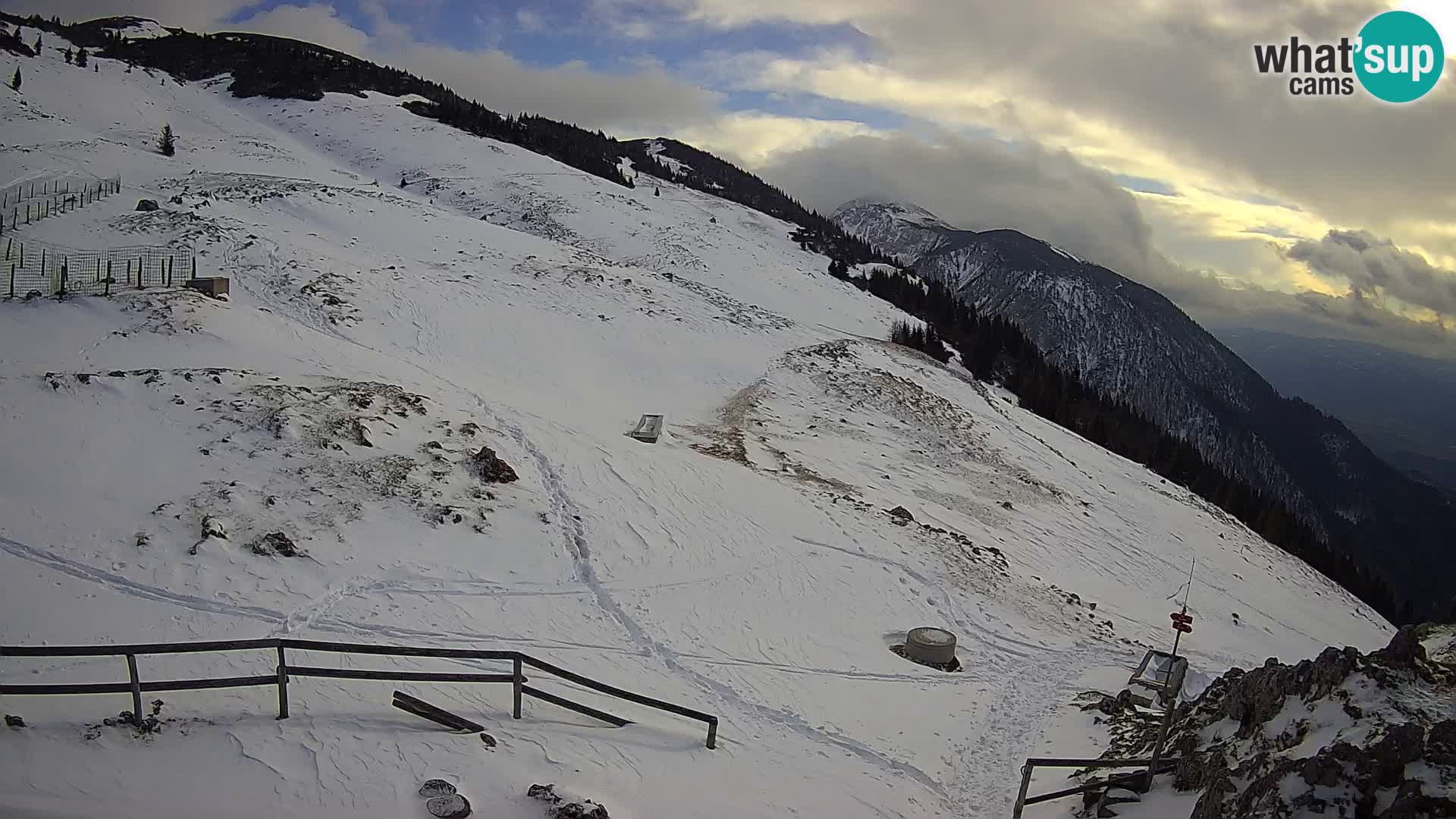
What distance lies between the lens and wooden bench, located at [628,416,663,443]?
2405cm

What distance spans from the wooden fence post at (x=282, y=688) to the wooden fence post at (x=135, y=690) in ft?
4.02

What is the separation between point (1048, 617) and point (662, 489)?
10.4m

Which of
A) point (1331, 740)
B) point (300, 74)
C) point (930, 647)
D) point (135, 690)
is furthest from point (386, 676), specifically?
point (300, 74)

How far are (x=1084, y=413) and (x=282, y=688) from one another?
60.2 metres

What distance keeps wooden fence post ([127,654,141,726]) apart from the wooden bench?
16547 mm

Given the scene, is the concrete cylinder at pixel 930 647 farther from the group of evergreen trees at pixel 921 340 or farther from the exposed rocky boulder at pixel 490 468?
the group of evergreen trees at pixel 921 340

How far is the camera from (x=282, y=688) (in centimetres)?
849

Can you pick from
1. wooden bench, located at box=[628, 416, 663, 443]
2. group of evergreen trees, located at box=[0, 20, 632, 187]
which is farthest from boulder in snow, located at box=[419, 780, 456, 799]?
group of evergreen trees, located at box=[0, 20, 632, 187]

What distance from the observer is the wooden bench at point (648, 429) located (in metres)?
24.0

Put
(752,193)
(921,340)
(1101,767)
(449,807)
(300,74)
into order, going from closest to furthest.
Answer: (449,807)
(1101,767)
(921,340)
(300,74)
(752,193)

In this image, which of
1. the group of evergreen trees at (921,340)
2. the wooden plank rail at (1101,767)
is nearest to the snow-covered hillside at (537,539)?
the wooden plank rail at (1101,767)

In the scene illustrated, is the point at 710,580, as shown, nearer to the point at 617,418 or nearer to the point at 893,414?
the point at 617,418

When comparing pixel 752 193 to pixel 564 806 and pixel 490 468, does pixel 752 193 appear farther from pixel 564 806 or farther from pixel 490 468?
pixel 564 806

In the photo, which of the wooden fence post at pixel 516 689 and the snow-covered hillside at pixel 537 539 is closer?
the snow-covered hillside at pixel 537 539
